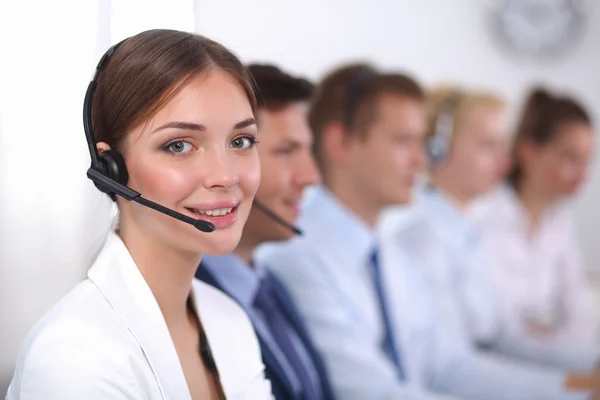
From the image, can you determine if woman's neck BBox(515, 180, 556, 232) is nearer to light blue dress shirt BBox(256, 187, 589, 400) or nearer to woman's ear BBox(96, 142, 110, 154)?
light blue dress shirt BBox(256, 187, 589, 400)

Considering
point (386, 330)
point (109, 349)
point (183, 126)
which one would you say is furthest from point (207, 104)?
point (386, 330)

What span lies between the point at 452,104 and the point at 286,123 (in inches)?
38.7

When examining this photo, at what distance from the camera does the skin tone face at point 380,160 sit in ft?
4.98

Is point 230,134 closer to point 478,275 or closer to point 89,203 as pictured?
point 89,203

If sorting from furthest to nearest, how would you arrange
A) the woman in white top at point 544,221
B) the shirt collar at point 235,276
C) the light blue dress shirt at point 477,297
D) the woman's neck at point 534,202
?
1. the woman's neck at point 534,202
2. the woman in white top at point 544,221
3. the light blue dress shirt at point 477,297
4. the shirt collar at point 235,276

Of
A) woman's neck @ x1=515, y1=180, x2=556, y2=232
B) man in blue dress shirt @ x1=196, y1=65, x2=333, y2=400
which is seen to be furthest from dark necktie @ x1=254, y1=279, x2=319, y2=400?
woman's neck @ x1=515, y1=180, x2=556, y2=232

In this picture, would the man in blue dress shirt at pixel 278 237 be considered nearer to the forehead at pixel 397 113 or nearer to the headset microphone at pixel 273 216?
the headset microphone at pixel 273 216

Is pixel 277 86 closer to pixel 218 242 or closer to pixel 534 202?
pixel 218 242

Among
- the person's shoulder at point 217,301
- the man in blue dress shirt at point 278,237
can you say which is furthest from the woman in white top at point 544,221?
the person's shoulder at point 217,301

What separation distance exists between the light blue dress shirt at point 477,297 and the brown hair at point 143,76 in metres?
1.25

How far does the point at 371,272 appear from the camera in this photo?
4.93ft

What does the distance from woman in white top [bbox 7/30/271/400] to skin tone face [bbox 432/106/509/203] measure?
1.31 m

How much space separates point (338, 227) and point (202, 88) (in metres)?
0.75

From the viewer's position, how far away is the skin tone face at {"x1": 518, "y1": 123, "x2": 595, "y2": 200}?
2.19 metres
